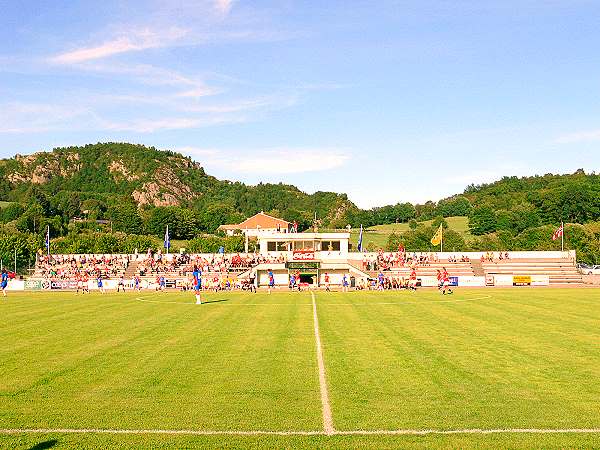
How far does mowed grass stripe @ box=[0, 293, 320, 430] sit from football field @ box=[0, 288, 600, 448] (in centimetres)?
5

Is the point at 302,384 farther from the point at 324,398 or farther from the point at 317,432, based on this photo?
the point at 317,432

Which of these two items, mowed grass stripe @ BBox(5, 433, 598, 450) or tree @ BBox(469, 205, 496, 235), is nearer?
mowed grass stripe @ BBox(5, 433, 598, 450)

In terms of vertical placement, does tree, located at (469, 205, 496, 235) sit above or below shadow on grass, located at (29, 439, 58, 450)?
above

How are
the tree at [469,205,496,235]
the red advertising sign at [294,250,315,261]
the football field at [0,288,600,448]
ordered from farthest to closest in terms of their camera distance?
the tree at [469,205,496,235]
the red advertising sign at [294,250,315,261]
the football field at [0,288,600,448]

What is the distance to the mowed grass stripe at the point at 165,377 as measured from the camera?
480 inches

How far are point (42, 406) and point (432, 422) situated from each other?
783cm

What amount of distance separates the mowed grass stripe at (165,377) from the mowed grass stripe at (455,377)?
989 millimetres

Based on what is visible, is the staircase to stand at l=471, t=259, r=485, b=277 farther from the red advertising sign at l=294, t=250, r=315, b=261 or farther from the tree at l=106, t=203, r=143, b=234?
the tree at l=106, t=203, r=143, b=234

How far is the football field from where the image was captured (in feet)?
36.4

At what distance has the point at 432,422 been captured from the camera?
11734 mm

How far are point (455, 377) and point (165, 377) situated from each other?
7.19m

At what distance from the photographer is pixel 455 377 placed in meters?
15.7

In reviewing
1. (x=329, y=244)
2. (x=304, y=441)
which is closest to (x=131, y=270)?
(x=329, y=244)

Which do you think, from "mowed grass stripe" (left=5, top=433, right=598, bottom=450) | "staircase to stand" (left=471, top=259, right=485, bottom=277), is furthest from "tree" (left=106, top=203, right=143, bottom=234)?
"mowed grass stripe" (left=5, top=433, right=598, bottom=450)
